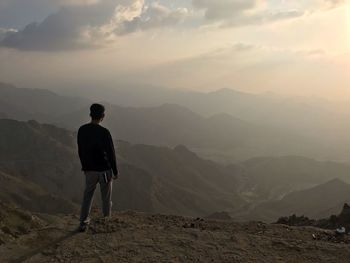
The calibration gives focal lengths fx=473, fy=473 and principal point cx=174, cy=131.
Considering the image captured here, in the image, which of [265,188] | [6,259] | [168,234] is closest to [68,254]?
[6,259]

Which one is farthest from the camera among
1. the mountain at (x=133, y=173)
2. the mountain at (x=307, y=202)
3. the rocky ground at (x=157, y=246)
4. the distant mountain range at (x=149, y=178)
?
the mountain at (x=307, y=202)

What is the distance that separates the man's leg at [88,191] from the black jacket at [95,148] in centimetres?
14

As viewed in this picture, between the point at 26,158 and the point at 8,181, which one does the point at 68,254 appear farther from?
the point at 26,158

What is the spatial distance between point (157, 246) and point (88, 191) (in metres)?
1.77

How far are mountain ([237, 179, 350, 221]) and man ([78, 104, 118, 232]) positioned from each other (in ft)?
337

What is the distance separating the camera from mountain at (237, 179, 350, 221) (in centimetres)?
11426

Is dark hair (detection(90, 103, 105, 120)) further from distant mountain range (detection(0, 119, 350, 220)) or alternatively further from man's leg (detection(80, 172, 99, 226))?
distant mountain range (detection(0, 119, 350, 220))

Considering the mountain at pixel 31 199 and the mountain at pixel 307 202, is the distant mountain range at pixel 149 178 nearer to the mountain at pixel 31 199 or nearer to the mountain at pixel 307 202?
the mountain at pixel 31 199

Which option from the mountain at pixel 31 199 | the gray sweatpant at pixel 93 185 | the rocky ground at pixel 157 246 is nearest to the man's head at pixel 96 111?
the gray sweatpant at pixel 93 185

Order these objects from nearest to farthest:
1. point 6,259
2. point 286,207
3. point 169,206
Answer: point 6,259
point 169,206
point 286,207

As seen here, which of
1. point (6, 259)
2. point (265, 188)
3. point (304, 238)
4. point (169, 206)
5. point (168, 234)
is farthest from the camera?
point (265, 188)

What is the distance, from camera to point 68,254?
26.8 ft

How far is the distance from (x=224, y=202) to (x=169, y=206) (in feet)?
72.7

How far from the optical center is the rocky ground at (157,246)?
8117 millimetres
